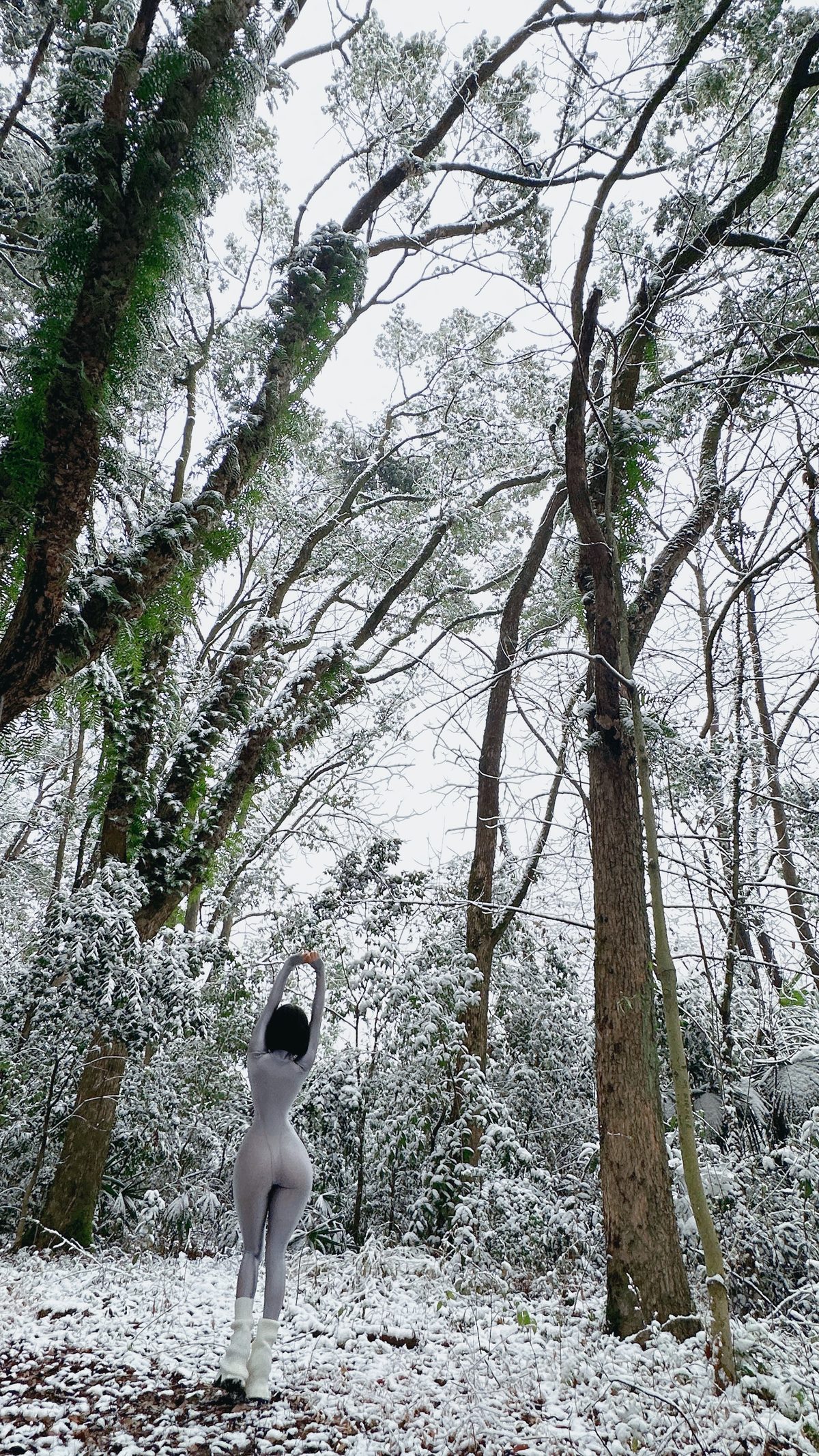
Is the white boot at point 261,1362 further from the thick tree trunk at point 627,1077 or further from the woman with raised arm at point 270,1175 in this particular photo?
the thick tree trunk at point 627,1077

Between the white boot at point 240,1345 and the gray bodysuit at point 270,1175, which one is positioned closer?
the white boot at point 240,1345

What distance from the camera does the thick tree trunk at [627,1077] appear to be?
11.8 feet

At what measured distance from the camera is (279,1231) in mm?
3053

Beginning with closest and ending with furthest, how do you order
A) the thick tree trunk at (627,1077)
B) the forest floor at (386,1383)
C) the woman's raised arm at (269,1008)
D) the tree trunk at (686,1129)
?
the forest floor at (386,1383), the tree trunk at (686,1129), the woman's raised arm at (269,1008), the thick tree trunk at (627,1077)

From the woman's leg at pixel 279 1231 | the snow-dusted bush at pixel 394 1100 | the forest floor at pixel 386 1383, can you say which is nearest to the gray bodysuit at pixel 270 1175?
the woman's leg at pixel 279 1231

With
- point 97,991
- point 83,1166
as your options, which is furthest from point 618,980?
point 83,1166

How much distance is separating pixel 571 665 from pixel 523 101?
5596 mm

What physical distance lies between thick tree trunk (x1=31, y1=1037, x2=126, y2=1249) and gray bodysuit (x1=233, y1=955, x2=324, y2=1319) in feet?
12.2

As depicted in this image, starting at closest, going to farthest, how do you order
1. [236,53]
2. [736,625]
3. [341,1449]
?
[341,1449]
[236,53]
[736,625]

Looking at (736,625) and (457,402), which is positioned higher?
(457,402)

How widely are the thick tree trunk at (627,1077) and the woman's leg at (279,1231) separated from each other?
1.70m

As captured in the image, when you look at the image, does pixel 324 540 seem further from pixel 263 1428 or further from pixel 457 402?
pixel 263 1428

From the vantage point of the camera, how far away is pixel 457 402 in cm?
913

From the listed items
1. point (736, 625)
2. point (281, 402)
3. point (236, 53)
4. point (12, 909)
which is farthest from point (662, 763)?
point (12, 909)
